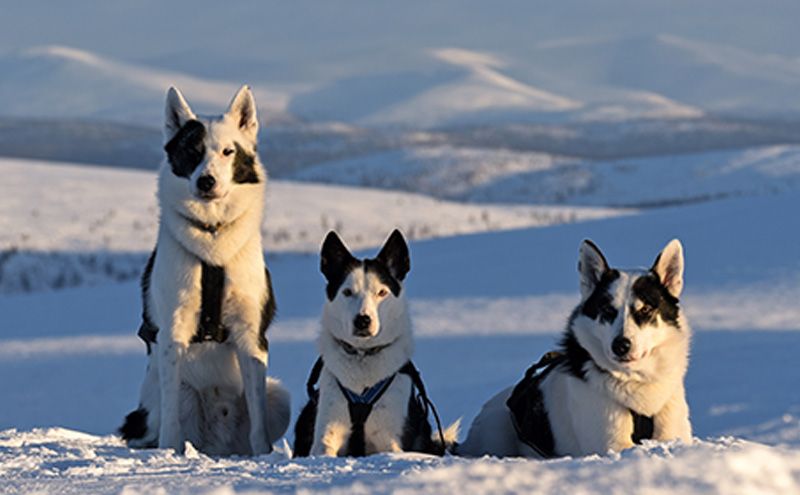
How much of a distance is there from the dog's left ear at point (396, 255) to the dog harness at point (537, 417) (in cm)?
92

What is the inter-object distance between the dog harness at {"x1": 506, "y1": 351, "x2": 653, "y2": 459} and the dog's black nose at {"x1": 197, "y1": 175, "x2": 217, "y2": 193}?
6.61ft

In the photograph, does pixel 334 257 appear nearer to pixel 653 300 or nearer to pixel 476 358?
pixel 653 300

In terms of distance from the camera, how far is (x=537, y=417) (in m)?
4.61

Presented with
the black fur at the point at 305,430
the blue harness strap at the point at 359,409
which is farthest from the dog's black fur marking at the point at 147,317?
the blue harness strap at the point at 359,409

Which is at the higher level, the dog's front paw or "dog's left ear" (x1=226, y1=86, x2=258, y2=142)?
"dog's left ear" (x1=226, y1=86, x2=258, y2=142)

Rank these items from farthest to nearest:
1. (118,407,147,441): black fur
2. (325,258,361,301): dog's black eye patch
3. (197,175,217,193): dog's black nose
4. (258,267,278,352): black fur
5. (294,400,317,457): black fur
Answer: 1. (118,407,147,441): black fur
2. (258,267,278,352): black fur
3. (294,400,317,457): black fur
4. (197,175,217,193): dog's black nose
5. (325,258,361,301): dog's black eye patch

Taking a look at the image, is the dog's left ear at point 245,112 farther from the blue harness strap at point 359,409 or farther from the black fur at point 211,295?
the blue harness strap at point 359,409

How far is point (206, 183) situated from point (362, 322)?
3.87 ft

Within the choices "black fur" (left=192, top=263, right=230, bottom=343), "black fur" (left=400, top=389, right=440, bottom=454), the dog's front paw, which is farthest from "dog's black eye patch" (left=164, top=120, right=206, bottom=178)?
"black fur" (left=400, top=389, right=440, bottom=454)

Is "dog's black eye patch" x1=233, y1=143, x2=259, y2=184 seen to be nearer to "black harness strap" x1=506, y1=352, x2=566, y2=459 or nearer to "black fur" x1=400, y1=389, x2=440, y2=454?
"black fur" x1=400, y1=389, x2=440, y2=454

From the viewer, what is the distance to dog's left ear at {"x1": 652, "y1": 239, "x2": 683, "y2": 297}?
4.35m

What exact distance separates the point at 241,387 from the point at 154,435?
63 cm

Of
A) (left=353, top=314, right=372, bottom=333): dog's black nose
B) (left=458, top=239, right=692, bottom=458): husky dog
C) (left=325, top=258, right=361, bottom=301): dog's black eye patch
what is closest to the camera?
(left=458, top=239, right=692, bottom=458): husky dog

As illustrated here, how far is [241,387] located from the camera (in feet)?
17.6
